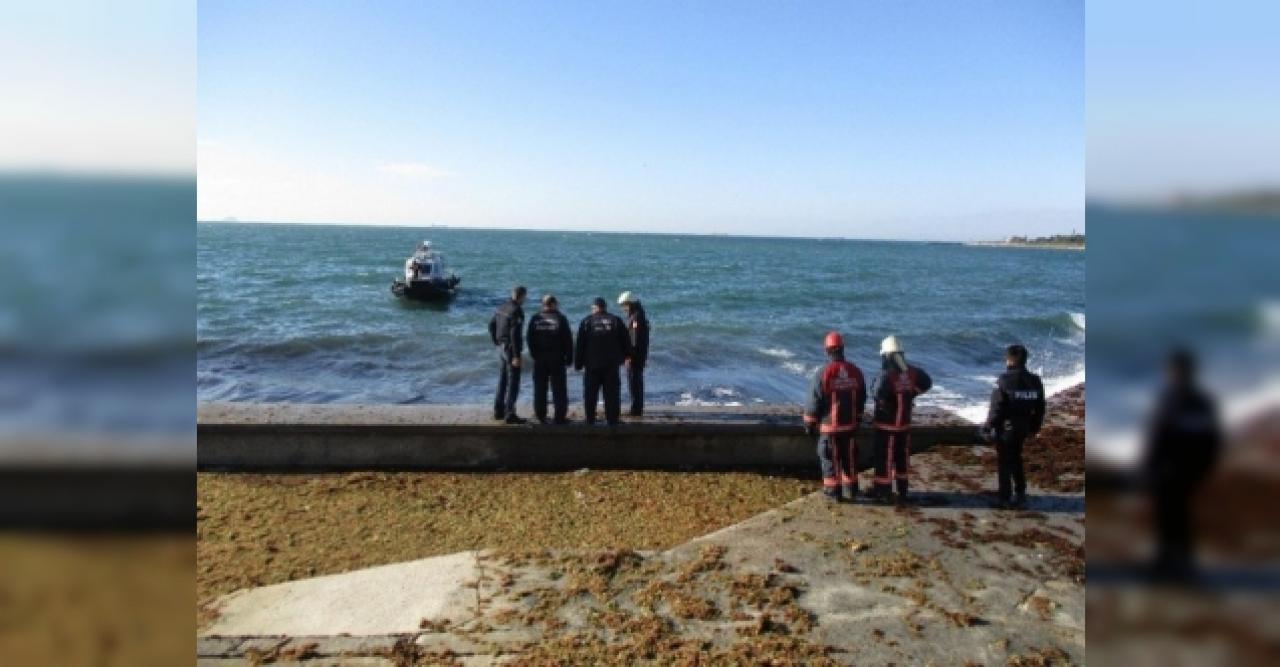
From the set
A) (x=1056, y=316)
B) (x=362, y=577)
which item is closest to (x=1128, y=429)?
(x=362, y=577)

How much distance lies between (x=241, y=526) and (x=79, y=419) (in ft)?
19.3

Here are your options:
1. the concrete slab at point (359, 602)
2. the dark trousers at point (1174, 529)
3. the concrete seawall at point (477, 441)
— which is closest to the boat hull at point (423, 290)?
the concrete seawall at point (477, 441)

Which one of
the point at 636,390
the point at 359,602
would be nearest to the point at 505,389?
the point at 636,390

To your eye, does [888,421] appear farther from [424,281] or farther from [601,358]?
[424,281]

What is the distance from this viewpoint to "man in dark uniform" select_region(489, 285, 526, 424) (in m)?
8.60

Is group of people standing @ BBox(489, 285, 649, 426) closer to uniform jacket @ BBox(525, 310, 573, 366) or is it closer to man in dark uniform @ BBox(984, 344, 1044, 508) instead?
uniform jacket @ BBox(525, 310, 573, 366)

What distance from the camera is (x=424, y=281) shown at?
1273 inches

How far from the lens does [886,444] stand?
712 cm

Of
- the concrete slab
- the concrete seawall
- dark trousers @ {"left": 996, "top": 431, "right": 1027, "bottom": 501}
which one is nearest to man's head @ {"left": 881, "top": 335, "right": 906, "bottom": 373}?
dark trousers @ {"left": 996, "top": 431, "right": 1027, "bottom": 501}

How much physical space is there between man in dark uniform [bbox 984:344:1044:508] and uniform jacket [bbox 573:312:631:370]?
3.83 metres

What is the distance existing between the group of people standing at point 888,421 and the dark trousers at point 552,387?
9.05ft

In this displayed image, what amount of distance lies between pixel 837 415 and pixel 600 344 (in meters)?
2.82

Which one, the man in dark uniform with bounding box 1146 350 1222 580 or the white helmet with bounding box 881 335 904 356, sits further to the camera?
the white helmet with bounding box 881 335 904 356

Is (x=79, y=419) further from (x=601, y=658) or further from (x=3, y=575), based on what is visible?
(x=601, y=658)
